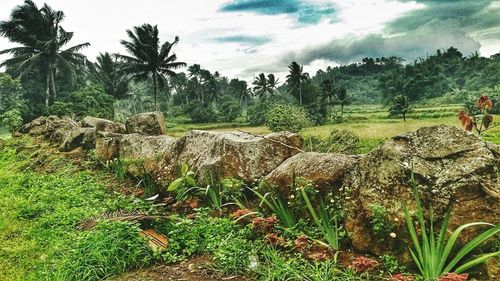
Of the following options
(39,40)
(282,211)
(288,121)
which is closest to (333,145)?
(282,211)

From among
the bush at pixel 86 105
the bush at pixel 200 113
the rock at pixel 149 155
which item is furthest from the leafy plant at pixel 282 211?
the bush at pixel 200 113

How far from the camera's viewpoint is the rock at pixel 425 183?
360cm

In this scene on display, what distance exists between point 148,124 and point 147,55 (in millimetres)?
36425

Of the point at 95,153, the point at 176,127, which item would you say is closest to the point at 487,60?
the point at 176,127

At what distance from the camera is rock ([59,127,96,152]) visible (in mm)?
12180

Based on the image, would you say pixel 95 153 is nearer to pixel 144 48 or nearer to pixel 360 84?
pixel 144 48

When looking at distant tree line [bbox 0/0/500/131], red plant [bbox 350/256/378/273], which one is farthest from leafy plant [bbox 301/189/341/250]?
distant tree line [bbox 0/0/500/131]

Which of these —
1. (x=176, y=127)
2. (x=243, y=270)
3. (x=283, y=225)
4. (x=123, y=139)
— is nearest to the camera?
(x=243, y=270)

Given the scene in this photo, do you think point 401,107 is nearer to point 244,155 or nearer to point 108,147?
point 108,147

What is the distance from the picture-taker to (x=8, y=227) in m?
6.15

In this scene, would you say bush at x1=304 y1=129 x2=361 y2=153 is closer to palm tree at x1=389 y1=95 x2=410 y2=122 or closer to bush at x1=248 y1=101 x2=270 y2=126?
palm tree at x1=389 y1=95 x2=410 y2=122

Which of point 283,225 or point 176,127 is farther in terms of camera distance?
point 176,127

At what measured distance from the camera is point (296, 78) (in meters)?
68.2

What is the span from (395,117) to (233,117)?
87.2ft
